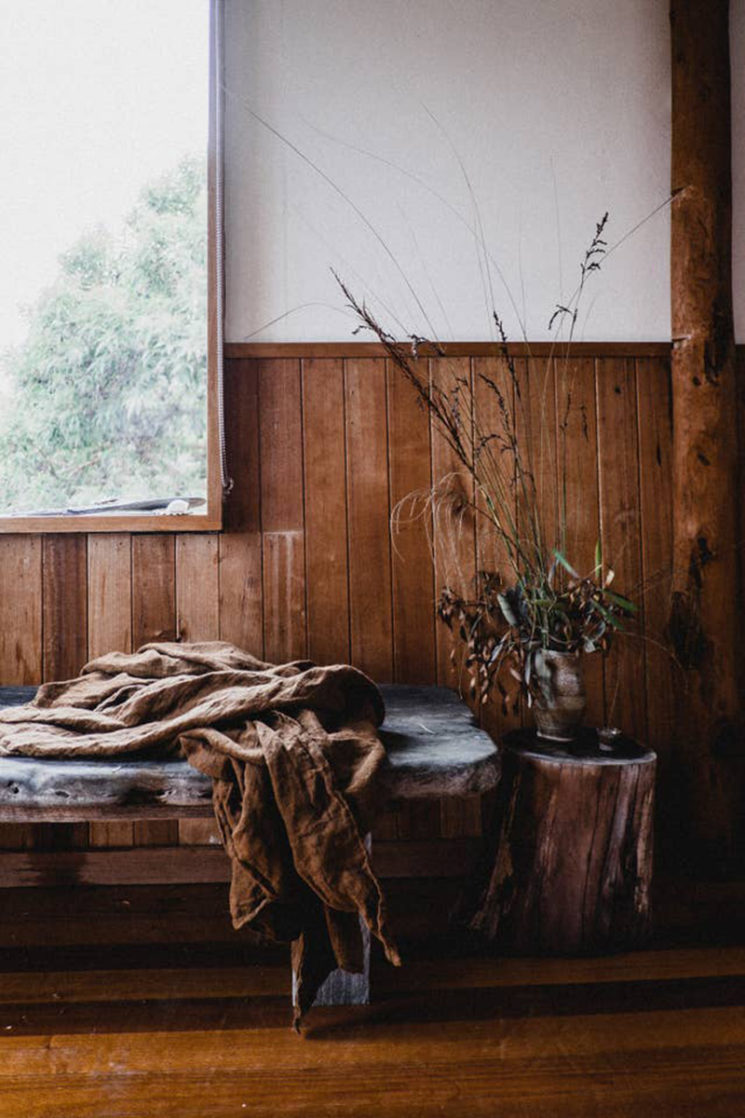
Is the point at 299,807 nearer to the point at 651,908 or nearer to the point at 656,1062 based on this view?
the point at 656,1062

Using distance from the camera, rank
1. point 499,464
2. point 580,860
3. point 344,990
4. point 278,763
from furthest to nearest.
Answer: point 499,464
point 580,860
point 344,990
point 278,763

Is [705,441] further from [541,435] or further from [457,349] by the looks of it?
[457,349]

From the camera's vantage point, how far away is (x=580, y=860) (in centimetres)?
Answer: 167

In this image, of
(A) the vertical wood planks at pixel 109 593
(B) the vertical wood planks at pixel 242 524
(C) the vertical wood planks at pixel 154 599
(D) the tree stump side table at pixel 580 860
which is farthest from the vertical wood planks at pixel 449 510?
(A) the vertical wood planks at pixel 109 593

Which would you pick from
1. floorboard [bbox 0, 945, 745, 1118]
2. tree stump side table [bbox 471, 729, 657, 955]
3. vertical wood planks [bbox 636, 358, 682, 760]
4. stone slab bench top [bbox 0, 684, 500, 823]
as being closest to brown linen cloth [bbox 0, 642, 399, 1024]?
stone slab bench top [bbox 0, 684, 500, 823]

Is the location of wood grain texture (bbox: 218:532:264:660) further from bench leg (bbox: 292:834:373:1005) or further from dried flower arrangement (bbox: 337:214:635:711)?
bench leg (bbox: 292:834:373:1005)

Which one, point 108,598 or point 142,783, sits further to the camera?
point 108,598

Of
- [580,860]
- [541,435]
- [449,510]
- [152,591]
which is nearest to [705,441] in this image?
[541,435]

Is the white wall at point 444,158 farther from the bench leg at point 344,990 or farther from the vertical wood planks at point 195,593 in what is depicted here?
the bench leg at point 344,990

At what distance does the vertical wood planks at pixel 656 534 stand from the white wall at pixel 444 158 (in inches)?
7.4

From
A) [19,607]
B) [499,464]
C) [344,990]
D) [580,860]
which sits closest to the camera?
[344,990]

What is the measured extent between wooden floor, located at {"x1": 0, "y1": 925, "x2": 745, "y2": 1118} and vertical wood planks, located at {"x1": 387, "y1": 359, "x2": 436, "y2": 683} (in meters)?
0.85

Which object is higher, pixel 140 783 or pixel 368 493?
pixel 368 493

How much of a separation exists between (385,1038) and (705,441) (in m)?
1.67
